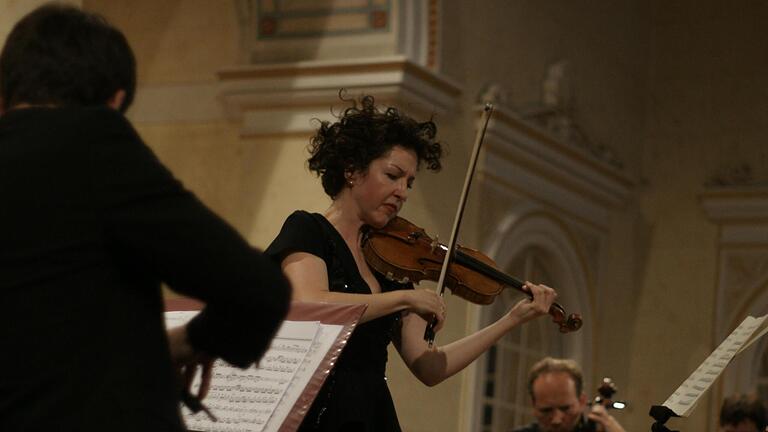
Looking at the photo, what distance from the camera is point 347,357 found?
141 inches

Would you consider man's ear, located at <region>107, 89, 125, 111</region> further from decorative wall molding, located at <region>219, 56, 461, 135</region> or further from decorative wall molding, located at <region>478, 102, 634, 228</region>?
decorative wall molding, located at <region>478, 102, 634, 228</region>

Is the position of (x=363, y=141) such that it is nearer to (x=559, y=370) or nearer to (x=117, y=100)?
(x=117, y=100)

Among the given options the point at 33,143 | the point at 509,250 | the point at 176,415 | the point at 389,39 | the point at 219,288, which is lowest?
the point at 176,415

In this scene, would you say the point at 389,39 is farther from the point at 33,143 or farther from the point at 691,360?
the point at 33,143

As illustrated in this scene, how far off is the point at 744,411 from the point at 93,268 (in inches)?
187

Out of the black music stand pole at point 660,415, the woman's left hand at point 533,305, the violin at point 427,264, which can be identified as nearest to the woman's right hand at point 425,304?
the violin at point 427,264

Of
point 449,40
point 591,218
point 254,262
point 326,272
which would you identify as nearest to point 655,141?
point 591,218

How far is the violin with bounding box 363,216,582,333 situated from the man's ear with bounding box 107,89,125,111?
190 cm

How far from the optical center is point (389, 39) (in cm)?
800

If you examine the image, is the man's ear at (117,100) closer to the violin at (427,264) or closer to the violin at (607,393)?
the violin at (427,264)

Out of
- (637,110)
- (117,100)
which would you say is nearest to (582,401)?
(117,100)

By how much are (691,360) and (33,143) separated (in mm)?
9029

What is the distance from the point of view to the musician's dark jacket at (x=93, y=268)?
1.81 metres

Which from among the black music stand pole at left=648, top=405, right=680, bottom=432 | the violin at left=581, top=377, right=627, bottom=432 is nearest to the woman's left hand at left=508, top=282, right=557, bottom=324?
the black music stand pole at left=648, top=405, right=680, bottom=432
